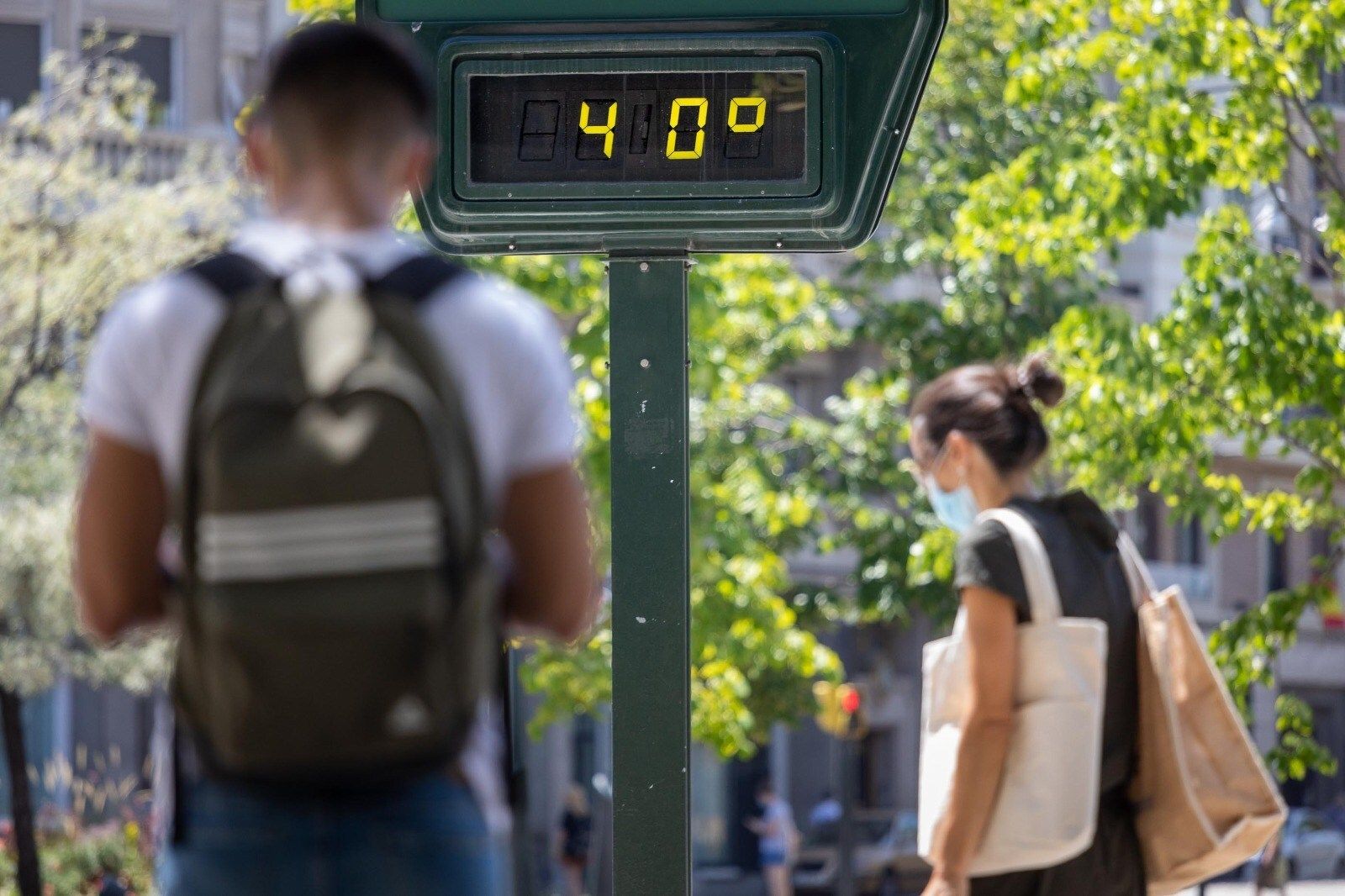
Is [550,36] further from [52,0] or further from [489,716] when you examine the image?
[52,0]

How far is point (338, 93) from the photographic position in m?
2.31

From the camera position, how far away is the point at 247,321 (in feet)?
7.13

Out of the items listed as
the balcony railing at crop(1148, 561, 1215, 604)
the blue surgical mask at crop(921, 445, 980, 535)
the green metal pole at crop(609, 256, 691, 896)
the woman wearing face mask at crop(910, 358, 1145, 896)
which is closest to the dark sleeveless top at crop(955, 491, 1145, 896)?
the woman wearing face mask at crop(910, 358, 1145, 896)

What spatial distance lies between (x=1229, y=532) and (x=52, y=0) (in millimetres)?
21145

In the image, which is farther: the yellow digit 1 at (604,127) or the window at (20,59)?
the window at (20,59)

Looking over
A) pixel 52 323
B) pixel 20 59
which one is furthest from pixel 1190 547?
pixel 52 323

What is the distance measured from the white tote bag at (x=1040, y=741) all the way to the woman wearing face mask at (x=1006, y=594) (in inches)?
0.9

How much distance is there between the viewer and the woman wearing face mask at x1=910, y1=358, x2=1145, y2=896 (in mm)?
3629

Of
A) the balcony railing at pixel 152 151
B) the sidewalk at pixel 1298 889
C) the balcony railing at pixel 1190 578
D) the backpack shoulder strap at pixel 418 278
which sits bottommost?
the sidewalk at pixel 1298 889

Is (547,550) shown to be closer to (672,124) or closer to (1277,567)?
(672,124)

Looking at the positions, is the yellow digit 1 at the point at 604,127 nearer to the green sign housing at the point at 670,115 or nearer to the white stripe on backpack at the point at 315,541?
the green sign housing at the point at 670,115

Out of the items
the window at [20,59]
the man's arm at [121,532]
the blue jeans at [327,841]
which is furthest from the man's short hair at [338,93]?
the window at [20,59]

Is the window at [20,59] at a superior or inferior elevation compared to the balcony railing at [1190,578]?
superior

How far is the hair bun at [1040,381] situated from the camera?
3.98 metres
